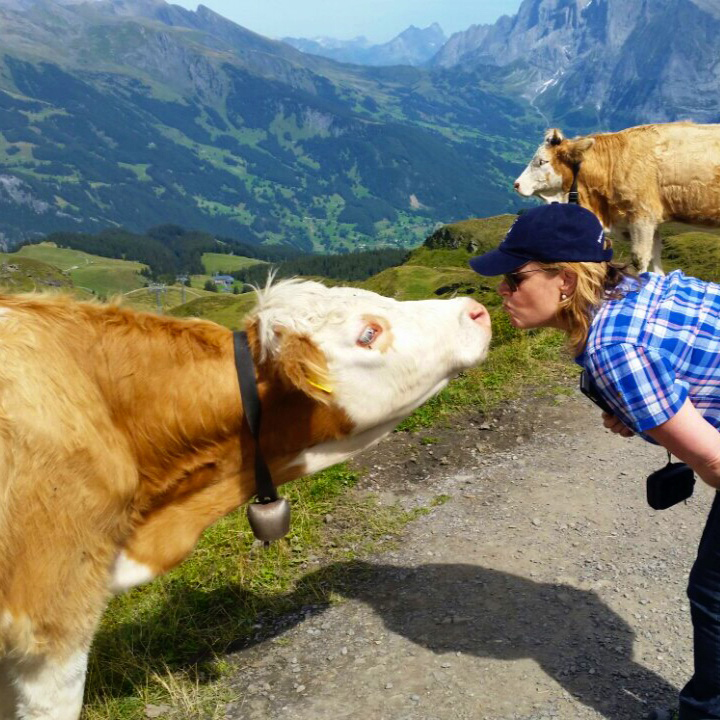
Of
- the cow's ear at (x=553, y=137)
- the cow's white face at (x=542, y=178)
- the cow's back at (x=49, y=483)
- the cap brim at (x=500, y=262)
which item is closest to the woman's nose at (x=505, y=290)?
the cap brim at (x=500, y=262)

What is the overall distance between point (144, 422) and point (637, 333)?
2.55 m

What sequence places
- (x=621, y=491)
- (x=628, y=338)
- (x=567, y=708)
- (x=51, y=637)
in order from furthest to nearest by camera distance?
(x=621, y=491)
(x=567, y=708)
(x=51, y=637)
(x=628, y=338)

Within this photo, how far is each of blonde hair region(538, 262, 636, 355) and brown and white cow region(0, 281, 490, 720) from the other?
75cm

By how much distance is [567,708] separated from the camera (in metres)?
4.56

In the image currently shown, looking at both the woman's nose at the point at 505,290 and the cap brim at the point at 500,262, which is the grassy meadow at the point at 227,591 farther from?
the cap brim at the point at 500,262

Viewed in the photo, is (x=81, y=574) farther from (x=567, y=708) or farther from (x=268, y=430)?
(x=567, y=708)

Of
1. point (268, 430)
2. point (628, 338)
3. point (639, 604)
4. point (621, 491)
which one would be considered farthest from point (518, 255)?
point (621, 491)

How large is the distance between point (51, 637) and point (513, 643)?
125 inches

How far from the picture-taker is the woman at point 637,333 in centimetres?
311

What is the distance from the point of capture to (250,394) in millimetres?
3854

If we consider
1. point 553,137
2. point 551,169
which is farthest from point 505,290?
point 553,137

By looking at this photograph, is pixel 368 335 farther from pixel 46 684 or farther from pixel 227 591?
pixel 227 591

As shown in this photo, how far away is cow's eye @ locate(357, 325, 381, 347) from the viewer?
A: 13.0 ft

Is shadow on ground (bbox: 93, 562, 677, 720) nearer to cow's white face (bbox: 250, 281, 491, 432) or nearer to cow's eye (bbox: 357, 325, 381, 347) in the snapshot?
cow's white face (bbox: 250, 281, 491, 432)
